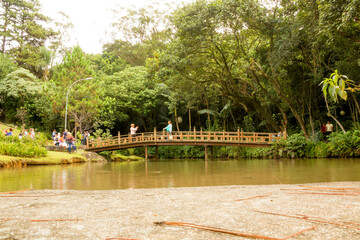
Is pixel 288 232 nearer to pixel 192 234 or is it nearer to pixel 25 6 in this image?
pixel 192 234

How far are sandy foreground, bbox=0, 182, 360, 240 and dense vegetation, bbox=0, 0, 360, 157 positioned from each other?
4.12 ft

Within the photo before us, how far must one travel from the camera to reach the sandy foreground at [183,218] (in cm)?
220

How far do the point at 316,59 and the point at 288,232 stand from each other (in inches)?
768

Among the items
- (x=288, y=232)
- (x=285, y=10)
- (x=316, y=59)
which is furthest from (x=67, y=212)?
(x=316, y=59)

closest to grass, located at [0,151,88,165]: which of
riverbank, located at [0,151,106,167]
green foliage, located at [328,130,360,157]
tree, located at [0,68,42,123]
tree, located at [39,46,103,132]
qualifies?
riverbank, located at [0,151,106,167]

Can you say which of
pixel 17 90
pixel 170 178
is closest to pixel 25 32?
pixel 17 90

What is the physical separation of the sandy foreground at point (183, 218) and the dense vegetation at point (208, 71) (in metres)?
1.26

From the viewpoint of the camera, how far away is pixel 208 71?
22266 mm

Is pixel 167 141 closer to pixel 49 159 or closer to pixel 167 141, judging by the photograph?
pixel 167 141

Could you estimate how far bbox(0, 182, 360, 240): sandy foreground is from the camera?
2.20 meters

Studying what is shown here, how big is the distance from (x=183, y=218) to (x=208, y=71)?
20247 millimetres

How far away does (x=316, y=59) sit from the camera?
1917 centimetres

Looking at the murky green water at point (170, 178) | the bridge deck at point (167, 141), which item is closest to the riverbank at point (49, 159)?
the bridge deck at point (167, 141)

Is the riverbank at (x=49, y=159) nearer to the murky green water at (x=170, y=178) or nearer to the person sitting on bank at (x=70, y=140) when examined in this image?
the person sitting on bank at (x=70, y=140)
